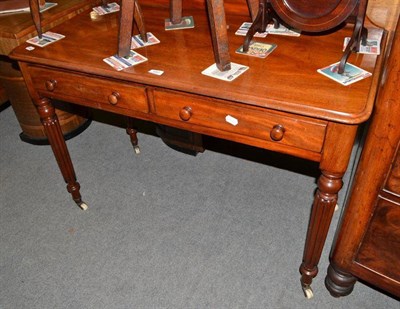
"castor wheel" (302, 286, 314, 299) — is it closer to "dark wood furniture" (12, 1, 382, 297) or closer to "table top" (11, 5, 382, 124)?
"dark wood furniture" (12, 1, 382, 297)

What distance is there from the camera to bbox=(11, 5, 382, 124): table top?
1.10 m

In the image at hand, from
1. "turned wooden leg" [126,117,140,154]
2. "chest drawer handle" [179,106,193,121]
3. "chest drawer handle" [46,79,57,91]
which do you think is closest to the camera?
"chest drawer handle" [179,106,193,121]

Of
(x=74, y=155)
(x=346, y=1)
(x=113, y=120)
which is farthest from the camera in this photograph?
(x=113, y=120)

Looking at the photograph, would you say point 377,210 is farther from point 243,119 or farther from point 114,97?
point 114,97

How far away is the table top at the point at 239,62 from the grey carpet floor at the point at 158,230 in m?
0.86

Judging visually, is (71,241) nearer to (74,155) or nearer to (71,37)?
(74,155)

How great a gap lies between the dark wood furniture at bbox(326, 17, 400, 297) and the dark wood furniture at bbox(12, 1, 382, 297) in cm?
7

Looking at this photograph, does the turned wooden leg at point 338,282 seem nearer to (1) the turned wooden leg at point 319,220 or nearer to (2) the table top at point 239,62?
(1) the turned wooden leg at point 319,220

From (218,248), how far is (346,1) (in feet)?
3.78

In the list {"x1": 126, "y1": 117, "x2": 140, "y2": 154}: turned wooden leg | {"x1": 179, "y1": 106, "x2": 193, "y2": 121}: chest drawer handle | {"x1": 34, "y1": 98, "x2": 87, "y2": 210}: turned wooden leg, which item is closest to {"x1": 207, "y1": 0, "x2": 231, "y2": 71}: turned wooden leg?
{"x1": 179, "y1": 106, "x2": 193, "y2": 121}: chest drawer handle

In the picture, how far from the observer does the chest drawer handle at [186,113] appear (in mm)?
1295

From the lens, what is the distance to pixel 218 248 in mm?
1806

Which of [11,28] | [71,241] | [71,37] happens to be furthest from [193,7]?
[71,241]

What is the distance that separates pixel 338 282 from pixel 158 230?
85 cm
